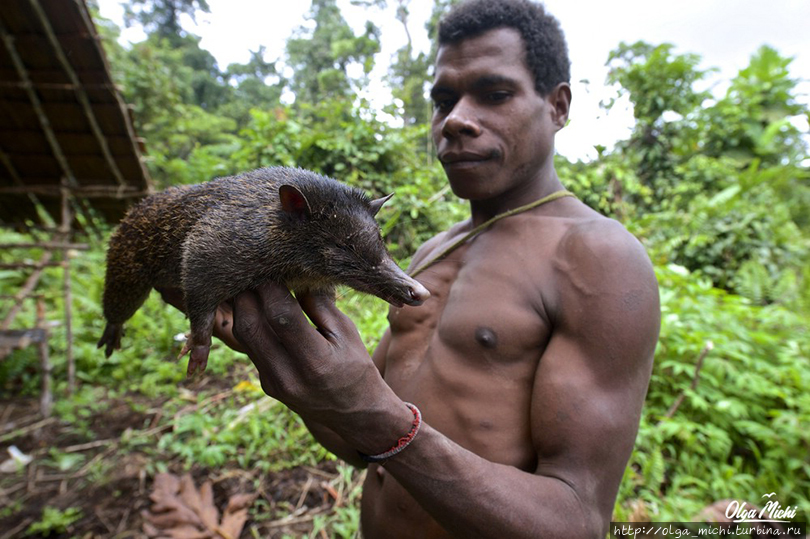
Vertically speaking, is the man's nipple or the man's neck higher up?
the man's neck

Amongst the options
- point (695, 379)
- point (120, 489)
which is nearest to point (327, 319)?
point (695, 379)

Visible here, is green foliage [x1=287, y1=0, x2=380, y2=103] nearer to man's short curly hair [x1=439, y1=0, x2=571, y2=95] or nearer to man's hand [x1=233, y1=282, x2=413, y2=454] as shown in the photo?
man's short curly hair [x1=439, y1=0, x2=571, y2=95]

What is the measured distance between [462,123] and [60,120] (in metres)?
5.05

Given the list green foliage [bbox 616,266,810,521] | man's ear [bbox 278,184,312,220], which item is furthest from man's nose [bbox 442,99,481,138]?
green foliage [bbox 616,266,810,521]

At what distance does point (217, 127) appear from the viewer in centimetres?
1880

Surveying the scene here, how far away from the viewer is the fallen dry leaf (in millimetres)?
3402

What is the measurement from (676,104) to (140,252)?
11.7 m

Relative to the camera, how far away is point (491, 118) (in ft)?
6.35

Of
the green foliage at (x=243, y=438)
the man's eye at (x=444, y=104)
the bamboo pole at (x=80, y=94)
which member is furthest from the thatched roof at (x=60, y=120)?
the man's eye at (x=444, y=104)

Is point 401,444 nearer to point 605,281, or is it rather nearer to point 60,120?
point 605,281

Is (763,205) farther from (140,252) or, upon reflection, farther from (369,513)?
(140,252)

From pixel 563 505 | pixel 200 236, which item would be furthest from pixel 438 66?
pixel 563 505

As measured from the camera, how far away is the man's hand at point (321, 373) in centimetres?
122

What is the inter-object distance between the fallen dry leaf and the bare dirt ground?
0.12m
